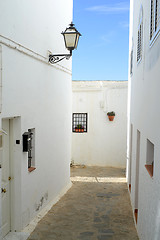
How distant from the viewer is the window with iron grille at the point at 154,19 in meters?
4.31

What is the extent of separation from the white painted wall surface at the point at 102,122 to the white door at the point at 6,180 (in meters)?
9.56

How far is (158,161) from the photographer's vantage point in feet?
12.8

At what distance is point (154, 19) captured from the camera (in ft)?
15.5

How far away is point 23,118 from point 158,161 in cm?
310

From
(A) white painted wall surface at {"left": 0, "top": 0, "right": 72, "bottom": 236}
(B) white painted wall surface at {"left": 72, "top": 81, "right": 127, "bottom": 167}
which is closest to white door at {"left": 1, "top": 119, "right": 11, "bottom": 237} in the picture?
(A) white painted wall surface at {"left": 0, "top": 0, "right": 72, "bottom": 236}

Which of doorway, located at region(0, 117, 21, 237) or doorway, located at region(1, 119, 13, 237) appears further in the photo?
doorway, located at region(0, 117, 21, 237)

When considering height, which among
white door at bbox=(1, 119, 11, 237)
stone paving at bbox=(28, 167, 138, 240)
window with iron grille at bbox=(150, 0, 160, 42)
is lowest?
stone paving at bbox=(28, 167, 138, 240)

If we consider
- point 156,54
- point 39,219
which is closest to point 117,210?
point 39,219

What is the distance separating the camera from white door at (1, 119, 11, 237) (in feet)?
17.9

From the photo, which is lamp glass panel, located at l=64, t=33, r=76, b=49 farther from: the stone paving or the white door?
the stone paving

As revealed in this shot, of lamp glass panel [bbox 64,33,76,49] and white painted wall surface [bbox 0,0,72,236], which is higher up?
lamp glass panel [bbox 64,33,76,49]

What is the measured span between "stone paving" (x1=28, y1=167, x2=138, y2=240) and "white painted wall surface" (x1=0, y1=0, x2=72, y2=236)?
0.45 m

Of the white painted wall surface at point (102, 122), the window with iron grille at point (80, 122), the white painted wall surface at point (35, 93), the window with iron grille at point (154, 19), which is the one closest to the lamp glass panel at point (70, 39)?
the white painted wall surface at point (35, 93)

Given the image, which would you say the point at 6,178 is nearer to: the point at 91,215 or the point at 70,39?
the point at 91,215
